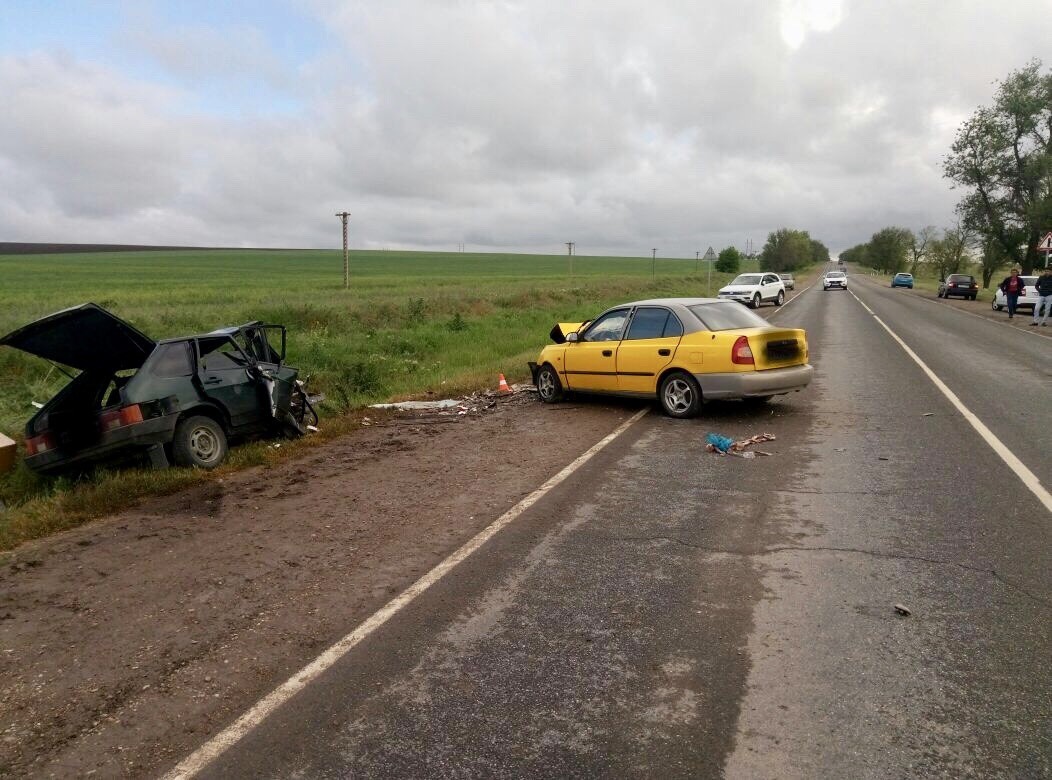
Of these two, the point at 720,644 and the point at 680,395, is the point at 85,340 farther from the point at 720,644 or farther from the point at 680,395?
the point at 720,644

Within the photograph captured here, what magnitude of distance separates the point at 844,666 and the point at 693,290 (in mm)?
48689

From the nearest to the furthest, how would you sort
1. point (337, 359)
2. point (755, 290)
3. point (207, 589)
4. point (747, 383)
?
1. point (207, 589)
2. point (747, 383)
3. point (337, 359)
4. point (755, 290)

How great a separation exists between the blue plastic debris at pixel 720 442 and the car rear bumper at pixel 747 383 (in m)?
1.21

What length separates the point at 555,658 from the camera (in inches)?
139

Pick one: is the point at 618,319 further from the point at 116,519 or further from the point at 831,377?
the point at 116,519

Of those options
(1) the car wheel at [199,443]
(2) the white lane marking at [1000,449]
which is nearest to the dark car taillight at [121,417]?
(1) the car wheel at [199,443]

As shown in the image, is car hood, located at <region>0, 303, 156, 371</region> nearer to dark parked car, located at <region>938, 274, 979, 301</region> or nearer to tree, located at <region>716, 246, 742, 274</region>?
dark parked car, located at <region>938, 274, 979, 301</region>

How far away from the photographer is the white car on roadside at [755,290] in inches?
1323

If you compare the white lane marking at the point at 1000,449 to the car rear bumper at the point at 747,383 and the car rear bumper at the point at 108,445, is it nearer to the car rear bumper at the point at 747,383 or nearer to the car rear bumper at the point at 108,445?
the car rear bumper at the point at 747,383

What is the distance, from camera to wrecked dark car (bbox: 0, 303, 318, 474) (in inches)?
285

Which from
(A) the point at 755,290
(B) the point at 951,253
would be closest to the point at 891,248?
(B) the point at 951,253

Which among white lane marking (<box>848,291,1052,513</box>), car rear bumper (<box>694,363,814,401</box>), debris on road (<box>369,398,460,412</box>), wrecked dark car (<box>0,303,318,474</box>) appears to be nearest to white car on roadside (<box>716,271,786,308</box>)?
white lane marking (<box>848,291,1052,513</box>)

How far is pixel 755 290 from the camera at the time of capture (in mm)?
34250

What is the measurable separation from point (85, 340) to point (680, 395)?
6630 millimetres
